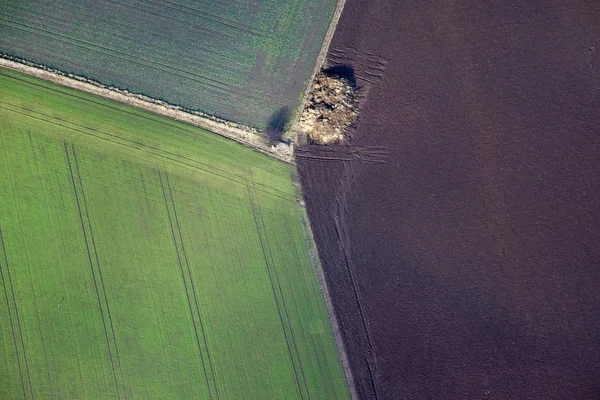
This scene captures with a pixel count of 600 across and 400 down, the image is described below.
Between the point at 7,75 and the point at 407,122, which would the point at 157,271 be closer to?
the point at 7,75

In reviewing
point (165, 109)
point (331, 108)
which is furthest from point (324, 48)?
point (165, 109)

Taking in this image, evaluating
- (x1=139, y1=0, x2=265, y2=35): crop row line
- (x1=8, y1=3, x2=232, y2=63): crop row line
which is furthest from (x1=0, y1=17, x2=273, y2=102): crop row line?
(x1=139, y1=0, x2=265, y2=35): crop row line

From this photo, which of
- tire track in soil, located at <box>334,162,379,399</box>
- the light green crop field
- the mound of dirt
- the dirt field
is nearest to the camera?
the dirt field

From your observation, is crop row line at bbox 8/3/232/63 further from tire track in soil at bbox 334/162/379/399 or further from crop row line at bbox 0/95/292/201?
tire track in soil at bbox 334/162/379/399

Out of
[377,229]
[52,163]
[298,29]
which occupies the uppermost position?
[298,29]

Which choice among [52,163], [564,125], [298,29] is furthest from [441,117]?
[52,163]

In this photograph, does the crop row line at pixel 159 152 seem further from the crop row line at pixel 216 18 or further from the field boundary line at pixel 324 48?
the crop row line at pixel 216 18
